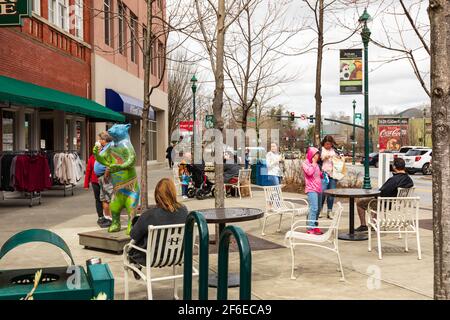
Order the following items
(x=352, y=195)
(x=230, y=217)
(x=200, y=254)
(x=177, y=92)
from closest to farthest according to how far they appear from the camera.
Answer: (x=200, y=254)
(x=230, y=217)
(x=352, y=195)
(x=177, y=92)

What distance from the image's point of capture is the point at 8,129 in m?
16.3

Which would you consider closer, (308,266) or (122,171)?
(308,266)

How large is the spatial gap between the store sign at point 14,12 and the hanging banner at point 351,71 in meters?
9.33

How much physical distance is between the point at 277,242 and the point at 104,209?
3990mm

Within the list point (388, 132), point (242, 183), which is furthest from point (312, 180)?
point (388, 132)

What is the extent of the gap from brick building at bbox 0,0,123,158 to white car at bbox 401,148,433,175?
22.7m

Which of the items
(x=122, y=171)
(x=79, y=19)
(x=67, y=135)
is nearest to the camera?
→ (x=122, y=171)

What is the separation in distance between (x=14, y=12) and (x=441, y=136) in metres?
11.6

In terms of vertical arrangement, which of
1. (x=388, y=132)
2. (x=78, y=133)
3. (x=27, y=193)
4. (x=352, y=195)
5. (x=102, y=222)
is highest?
(x=388, y=132)

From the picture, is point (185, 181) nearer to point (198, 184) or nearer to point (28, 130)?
point (198, 184)

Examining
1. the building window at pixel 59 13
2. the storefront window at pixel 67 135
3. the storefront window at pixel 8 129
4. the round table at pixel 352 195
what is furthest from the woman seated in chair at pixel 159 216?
the storefront window at pixel 67 135

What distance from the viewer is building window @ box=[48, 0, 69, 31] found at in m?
18.8

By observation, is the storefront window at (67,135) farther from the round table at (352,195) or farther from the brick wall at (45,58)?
the round table at (352,195)

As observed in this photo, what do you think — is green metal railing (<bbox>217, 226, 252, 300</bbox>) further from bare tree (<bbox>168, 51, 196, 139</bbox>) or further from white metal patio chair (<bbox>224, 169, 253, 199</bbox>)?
bare tree (<bbox>168, 51, 196, 139</bbox>)
